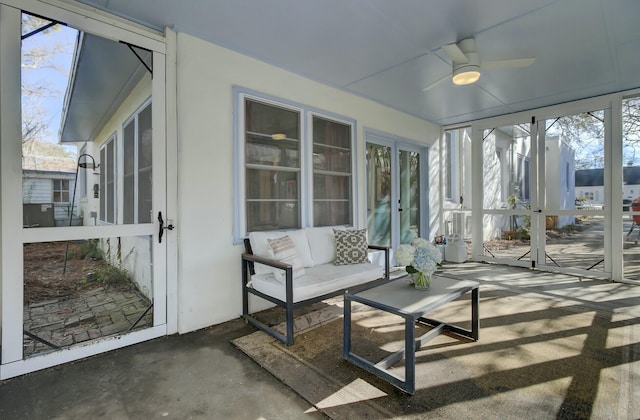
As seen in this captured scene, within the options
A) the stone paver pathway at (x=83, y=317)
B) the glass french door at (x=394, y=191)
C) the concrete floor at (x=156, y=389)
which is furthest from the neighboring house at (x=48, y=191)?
the glass french door at (x=394, y=191)

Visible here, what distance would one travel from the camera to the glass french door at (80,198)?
6.68ft


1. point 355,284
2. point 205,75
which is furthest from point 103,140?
point 355,284

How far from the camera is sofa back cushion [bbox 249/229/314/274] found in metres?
2.86

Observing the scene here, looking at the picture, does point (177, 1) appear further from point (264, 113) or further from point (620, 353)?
point (620, 353)

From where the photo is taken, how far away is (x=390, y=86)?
398cm

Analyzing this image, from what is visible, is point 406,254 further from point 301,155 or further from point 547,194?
point 547,194

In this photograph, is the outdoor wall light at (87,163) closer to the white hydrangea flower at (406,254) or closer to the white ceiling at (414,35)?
the white ceiling at (414,35)

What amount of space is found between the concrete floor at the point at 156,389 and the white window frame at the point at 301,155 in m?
1.17

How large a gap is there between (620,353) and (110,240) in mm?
4062

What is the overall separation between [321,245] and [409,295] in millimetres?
1412

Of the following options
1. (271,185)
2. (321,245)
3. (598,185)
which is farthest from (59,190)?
(598,185)

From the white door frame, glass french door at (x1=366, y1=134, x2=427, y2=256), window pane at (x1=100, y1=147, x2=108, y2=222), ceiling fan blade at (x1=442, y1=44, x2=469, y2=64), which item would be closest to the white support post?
window pane at (x1=100, y1=147, x2=108, y2=222)

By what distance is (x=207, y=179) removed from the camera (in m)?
2.80

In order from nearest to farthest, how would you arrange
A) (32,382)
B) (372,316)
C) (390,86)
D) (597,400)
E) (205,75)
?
(597,400), (32,382), (205,75), (372,316), (390,86)
